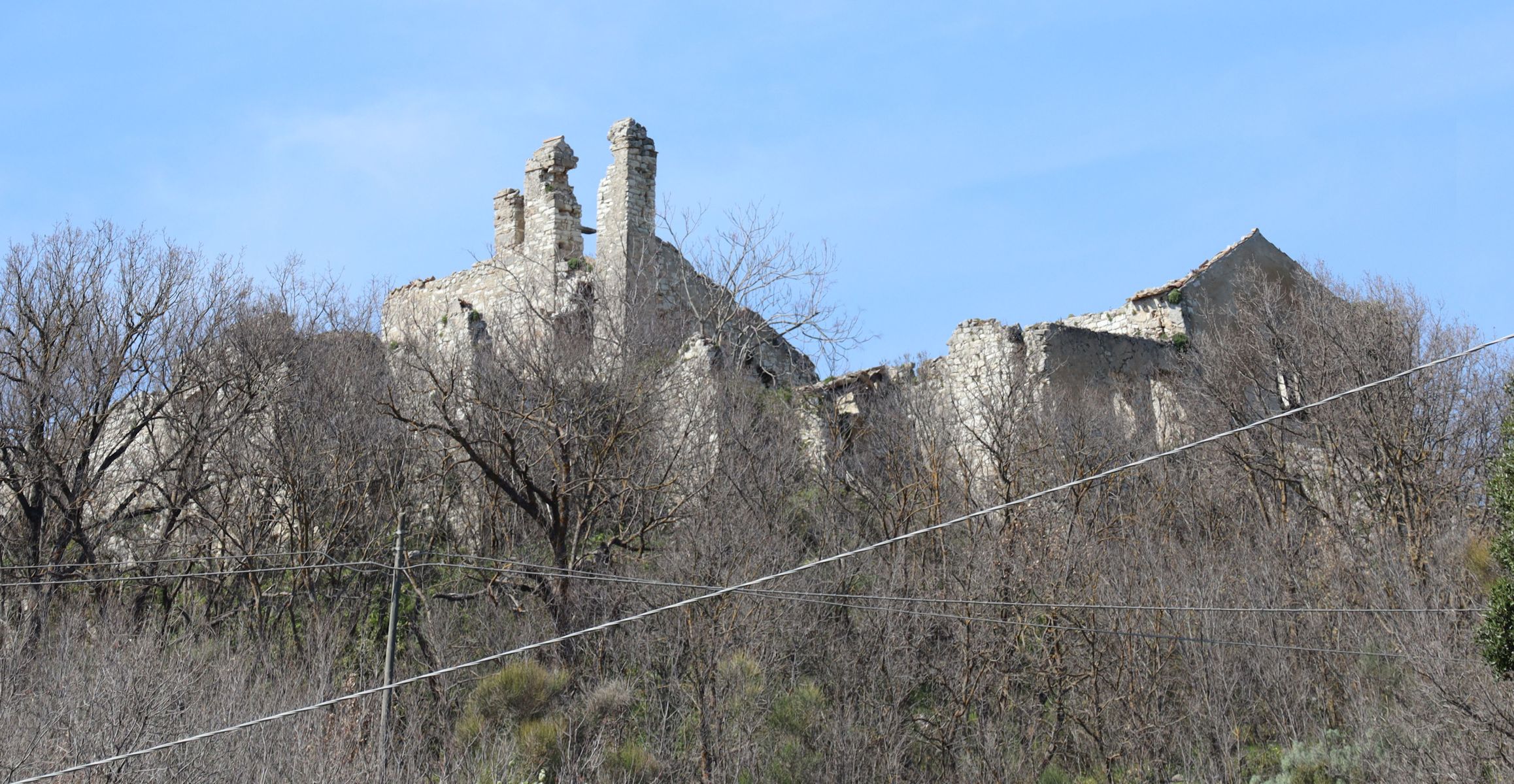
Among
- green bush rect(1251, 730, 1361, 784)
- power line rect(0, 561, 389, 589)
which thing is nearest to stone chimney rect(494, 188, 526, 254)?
power line rect(0, 561, 389, 589)

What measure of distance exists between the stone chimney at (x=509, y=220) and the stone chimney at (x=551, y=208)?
1.31ft

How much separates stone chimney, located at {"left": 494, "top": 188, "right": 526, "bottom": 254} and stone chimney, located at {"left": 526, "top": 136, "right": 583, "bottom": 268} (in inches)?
15.7

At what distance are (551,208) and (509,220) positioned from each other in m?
1.33

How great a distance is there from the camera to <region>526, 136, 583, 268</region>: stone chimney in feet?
81.0

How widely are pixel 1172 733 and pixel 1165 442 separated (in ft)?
21.5

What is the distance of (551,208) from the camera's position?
24844mm

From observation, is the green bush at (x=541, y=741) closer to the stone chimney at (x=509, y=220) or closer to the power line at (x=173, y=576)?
the power line at (x=173, y=576)

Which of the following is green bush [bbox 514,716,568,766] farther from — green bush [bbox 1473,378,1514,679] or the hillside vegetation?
green bush [bbox 1473,378,1514,679]

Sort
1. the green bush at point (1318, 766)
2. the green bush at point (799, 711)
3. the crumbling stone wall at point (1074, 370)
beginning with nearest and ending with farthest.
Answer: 1. the green bush at point (1318, 766)
2. the green bush at point (799, 711)
3. the crumbling stone wall at point (1074, 370)

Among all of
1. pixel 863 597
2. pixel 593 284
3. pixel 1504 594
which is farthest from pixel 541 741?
pixel 593 284

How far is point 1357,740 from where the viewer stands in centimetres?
1445

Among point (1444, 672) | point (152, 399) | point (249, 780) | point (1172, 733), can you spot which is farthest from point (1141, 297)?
point (249, 780)

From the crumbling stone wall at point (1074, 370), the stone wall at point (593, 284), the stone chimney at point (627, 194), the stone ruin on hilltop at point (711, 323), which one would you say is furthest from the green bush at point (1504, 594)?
the stone chimney at point (627, 194)

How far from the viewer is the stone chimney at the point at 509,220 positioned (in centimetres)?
2572
